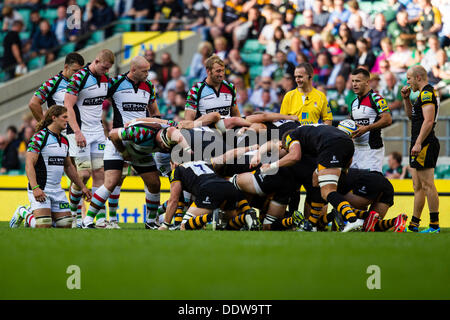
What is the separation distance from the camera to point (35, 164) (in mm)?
9148

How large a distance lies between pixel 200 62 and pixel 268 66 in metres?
1.64

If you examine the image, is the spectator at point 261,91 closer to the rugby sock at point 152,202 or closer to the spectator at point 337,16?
the spectator at point 337,16

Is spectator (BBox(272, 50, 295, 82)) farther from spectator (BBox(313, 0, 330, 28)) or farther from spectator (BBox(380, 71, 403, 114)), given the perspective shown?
spectator (BBox(380, 71, 403, 114))

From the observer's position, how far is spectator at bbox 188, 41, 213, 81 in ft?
54.4

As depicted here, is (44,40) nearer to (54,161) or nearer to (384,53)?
(384,53)

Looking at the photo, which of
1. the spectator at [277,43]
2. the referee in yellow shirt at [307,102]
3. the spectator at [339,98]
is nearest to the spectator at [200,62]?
the spectator at [277,43]

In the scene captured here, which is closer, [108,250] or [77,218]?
[108,250]

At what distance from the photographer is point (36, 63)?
19.0m

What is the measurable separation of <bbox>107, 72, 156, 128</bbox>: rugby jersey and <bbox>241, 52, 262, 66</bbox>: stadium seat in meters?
7.24

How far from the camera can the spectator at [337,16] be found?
636 inches

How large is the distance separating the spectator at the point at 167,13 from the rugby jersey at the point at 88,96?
9.19 meters

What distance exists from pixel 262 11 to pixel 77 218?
842 cm
